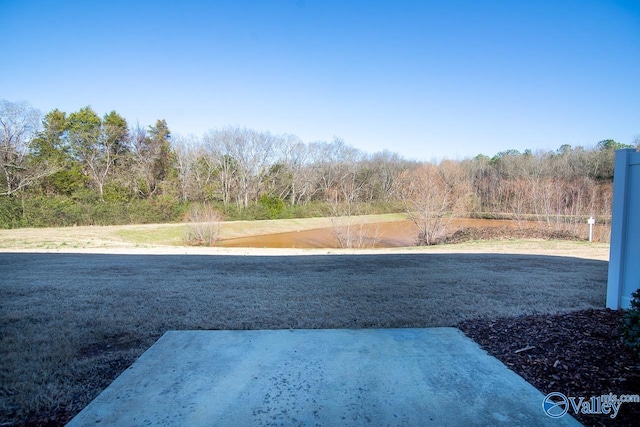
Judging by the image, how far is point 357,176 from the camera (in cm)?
4019

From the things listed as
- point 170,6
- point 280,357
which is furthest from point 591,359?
point 170,6

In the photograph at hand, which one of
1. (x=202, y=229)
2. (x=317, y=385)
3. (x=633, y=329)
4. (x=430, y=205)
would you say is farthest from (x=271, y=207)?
(x=633, y=329)

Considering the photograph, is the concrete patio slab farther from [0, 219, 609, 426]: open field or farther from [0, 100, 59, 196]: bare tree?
[0, 100, 59, 196]: bare tree

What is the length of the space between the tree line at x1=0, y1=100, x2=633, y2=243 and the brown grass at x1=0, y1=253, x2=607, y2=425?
1065 centimetres

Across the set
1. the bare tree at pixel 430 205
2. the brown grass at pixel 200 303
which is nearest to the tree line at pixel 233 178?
the bare tree at pixel 430 205

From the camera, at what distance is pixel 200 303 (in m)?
4.30

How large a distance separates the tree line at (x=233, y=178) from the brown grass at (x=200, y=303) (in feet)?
34.9

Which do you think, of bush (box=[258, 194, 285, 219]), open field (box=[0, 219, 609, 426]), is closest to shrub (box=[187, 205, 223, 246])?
bush (box=[258, 194, 285, 219])

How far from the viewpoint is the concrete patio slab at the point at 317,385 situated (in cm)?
191

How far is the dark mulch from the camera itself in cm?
214

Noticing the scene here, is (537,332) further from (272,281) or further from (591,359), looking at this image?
(272,281)

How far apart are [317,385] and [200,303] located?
2548mm

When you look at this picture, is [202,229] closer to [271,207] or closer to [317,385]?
[271,207]

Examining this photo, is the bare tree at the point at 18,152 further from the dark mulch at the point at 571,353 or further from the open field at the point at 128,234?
the dark mulch at the point at 571,353
